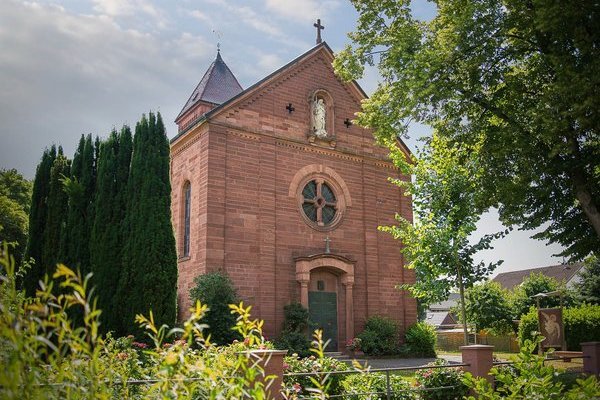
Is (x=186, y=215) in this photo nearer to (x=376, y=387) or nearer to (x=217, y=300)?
(x=217, y=300)

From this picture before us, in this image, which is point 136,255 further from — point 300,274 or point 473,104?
point 473,104

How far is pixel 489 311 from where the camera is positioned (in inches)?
1479

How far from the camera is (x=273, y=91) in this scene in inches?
830

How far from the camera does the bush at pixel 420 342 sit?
842 inches

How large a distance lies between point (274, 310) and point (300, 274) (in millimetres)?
1655

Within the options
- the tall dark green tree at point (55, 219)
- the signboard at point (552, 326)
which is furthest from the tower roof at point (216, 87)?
the signboard at point (552, 326)

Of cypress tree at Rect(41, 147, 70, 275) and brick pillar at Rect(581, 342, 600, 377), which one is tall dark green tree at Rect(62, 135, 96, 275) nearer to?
cypress tree at Rect(41, 147, 70, 275)

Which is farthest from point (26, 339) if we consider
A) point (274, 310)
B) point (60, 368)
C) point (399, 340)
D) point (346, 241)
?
point (399, 340)

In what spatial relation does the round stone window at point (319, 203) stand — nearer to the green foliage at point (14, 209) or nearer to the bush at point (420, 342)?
the bush at point (420, 342)

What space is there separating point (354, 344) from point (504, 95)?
1010 cm

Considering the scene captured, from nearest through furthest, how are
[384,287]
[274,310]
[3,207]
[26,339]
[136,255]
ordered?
[26,339] < [136,255] < [274,310] < [384,287] < [3,207]

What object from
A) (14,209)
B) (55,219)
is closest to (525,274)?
(14,209)

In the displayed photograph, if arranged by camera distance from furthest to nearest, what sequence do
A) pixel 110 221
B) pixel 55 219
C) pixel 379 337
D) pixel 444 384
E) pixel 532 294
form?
pixel 532 294, pixel 379 337, pixel 55 219, pixel 110 221, pixel 444 384

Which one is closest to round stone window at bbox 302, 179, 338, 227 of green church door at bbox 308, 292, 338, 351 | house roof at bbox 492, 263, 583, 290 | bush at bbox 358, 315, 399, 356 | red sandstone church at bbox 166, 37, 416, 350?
red sandstone church at bbox 166, 37, 416, 350
